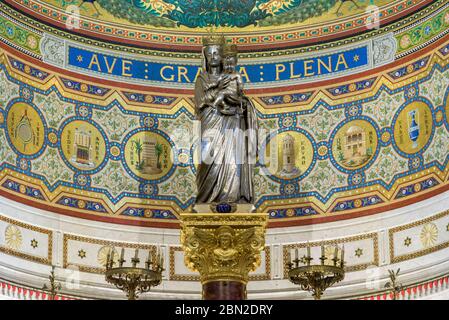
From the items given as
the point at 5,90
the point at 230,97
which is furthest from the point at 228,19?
the point at 230,97

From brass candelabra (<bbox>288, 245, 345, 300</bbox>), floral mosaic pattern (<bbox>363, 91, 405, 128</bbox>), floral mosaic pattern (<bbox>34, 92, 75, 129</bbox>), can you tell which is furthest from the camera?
floral mosaic pattern (<bbox>363, 91, 405, 128</bbox>)

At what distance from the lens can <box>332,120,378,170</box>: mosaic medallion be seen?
63.4 ft

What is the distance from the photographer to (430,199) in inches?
722

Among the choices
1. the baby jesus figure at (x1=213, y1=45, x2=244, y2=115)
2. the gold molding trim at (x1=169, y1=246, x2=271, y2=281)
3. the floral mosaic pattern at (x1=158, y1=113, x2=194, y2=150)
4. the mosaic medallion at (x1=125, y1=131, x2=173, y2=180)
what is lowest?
the gold molding trim at (x1=169, y1=246, x2=271, y2=281)

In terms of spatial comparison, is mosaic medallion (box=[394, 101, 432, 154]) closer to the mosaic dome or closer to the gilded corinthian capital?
the mosaic dome

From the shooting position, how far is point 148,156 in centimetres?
1973

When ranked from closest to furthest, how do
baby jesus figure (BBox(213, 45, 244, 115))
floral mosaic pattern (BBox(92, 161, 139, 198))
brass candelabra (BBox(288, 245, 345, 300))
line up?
baby jesus figure (BBox(213, 45, 244, 115))
brass candelabra (BBox(288, 245, 345, 300))
floral mosaic pattern (BBox(92, 161, 139, 198))

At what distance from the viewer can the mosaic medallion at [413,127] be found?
1877cm

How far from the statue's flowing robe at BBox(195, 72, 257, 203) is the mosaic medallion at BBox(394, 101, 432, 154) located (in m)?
4.39

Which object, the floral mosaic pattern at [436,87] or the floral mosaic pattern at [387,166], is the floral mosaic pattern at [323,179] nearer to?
the floral mosaic pattern at [387,166]

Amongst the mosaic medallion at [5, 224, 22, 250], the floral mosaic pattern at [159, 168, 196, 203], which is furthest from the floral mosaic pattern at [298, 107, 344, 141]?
the mosaic medallion at [5, 224, 22, 250]

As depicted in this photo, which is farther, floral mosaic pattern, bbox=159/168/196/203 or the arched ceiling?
the arched ceiling

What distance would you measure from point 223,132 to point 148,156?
4.84 metres

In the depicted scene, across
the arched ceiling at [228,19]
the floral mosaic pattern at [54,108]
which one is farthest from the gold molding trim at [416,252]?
the floral mosaic pattern at [54,108]
